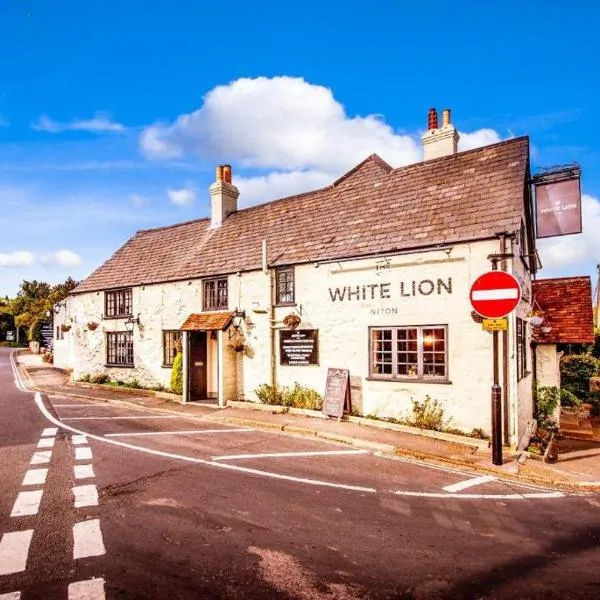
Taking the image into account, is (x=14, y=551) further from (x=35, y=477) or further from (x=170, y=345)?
(x=170, y=345)

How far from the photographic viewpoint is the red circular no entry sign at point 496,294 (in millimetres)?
8477

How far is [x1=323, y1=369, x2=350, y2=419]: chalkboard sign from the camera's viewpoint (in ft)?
39.6

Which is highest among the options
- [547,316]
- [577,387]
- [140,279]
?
[140,279]

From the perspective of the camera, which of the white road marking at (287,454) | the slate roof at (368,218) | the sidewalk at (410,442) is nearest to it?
the sidewalk at (410,442)

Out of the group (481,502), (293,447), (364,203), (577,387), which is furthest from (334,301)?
(577,387)

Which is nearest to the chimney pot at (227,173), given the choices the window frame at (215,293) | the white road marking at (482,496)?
the window frame at (215,293)

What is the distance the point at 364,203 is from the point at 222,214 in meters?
7.35

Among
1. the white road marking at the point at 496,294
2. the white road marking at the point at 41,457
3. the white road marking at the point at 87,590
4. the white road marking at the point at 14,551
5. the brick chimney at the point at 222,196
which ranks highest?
the brick chimney at the point at 222,196

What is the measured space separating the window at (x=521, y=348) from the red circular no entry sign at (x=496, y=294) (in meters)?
3.26

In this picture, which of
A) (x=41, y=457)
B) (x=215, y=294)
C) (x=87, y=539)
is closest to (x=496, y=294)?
(x=87, y=539)

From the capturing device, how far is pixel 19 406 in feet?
47.6

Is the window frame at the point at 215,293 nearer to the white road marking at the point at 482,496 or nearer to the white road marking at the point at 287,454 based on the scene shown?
the white road marking at the point at 287,454

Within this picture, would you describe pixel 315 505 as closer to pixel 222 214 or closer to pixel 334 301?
pixel 334 301

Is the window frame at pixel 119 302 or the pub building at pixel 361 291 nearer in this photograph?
the pub building at pixel 361 291
